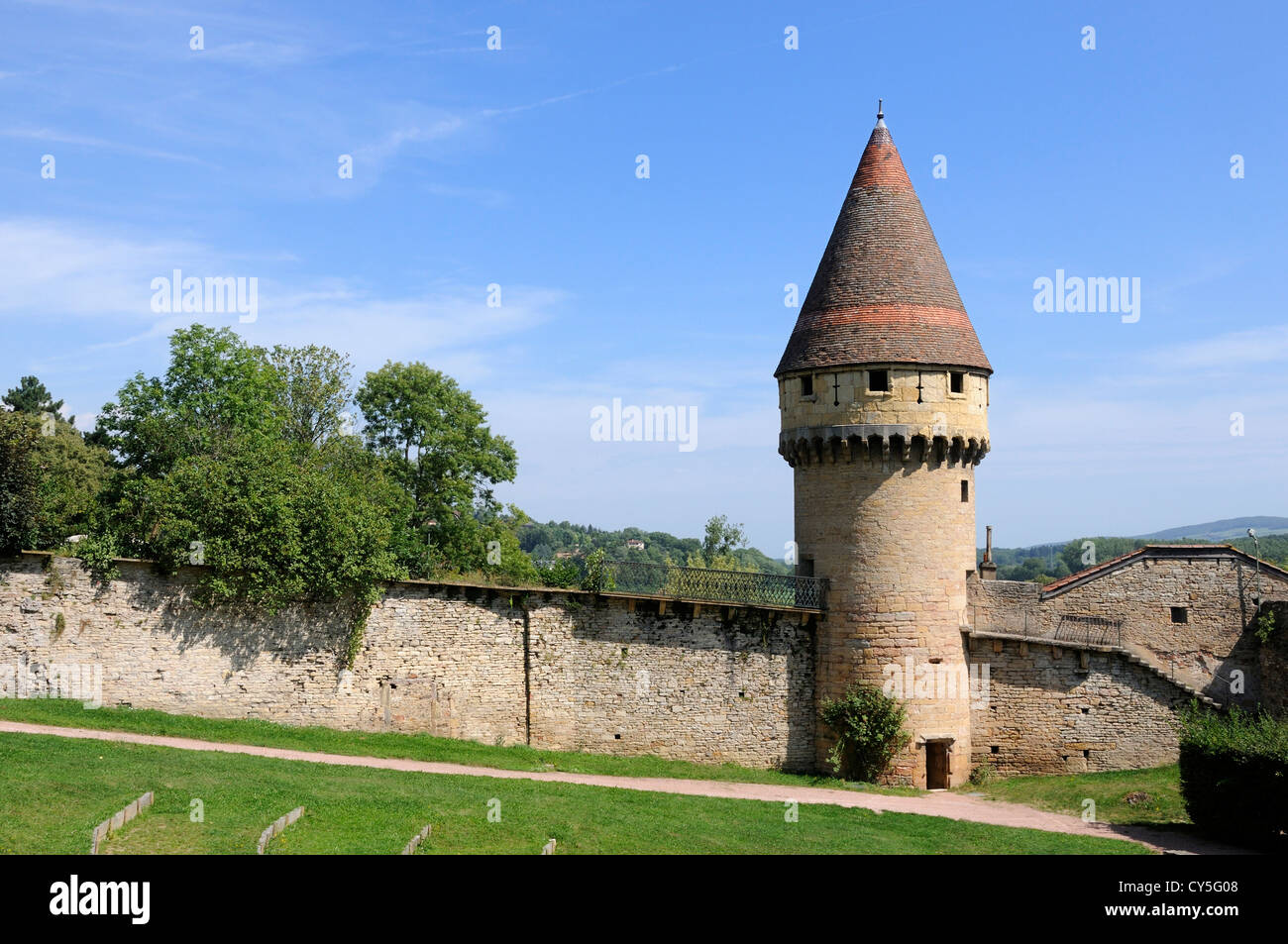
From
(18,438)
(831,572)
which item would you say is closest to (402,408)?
(18,438)

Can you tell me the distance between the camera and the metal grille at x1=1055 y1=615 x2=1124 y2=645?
25584 mm

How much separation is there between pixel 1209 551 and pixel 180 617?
25270mm

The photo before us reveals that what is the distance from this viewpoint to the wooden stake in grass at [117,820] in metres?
12.6

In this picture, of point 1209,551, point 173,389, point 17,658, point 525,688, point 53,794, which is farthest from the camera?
point 173,389

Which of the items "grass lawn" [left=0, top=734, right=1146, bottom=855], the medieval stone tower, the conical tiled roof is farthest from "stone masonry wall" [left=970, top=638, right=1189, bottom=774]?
the conical tiled roof

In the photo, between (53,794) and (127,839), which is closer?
(127,839)

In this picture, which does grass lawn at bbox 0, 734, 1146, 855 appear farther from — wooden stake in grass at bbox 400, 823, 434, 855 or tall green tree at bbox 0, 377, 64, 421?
tall green tree at bbox 0, 377, 64, 421

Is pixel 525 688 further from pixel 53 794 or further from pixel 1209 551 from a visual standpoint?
pixel 1209 551

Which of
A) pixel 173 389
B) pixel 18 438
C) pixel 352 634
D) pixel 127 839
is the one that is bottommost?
pixel 127 839

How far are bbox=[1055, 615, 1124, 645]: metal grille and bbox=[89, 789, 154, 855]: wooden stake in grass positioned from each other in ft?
66.6

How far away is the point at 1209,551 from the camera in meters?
26.8

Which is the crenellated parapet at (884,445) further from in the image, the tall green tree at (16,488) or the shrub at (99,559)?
the tall green tree at (16,488)

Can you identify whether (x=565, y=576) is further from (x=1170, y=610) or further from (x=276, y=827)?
(x=1170, y=610)

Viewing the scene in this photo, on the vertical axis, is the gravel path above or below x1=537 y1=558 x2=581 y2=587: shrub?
below
